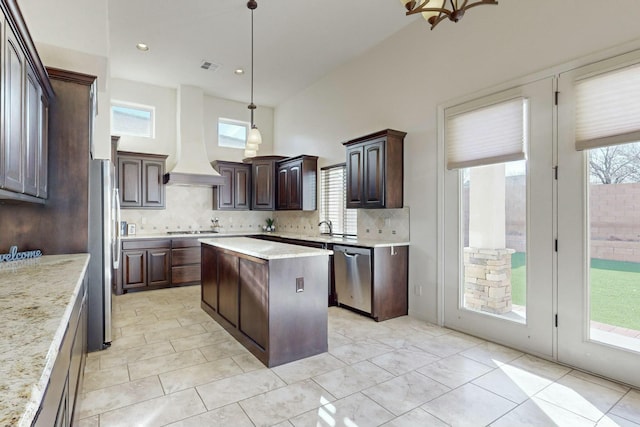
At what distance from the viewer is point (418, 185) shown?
4.23 meters

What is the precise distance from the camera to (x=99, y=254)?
312 centimetres

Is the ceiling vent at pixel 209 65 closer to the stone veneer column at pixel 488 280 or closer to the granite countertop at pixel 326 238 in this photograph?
the granite countertop at pixel 326 238

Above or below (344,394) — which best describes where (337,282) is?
above

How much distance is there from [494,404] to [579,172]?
198 cm

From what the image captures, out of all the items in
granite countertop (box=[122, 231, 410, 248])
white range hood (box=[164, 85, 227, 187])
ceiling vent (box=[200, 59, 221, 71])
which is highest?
ceiling vent (box=[200, 59, 221, 71])

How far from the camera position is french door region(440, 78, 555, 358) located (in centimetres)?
302

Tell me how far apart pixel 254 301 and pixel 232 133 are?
5.08 metres

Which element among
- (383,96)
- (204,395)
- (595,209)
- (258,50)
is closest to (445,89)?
(383,96)

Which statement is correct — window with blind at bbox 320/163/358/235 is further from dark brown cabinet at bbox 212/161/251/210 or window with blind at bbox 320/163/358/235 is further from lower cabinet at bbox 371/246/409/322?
dark brown cabinet at bbox 212/161/251/210

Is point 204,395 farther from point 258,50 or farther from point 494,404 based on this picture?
point 258,50

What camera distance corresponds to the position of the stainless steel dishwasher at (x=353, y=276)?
165 inches

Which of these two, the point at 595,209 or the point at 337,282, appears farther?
the point at 337,282

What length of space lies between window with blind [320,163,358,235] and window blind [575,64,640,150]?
308 cm

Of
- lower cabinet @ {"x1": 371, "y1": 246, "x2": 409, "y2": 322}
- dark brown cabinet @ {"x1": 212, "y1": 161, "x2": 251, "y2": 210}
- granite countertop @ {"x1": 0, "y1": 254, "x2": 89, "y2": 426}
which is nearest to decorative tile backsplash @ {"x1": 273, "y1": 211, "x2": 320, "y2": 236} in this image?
dark brown cabinet @ {"x1": 212, "y1": 161, "x2": 251, "y2": 210}
